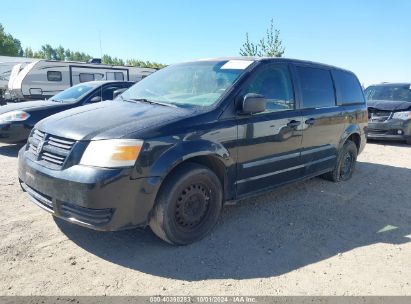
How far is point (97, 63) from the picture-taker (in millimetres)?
18844

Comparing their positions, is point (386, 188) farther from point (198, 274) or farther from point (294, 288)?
point (198, 274)

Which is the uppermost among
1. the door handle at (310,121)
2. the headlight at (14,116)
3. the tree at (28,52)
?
the tree at (28,52)

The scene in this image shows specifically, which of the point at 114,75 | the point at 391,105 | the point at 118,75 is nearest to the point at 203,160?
the point at 391,105

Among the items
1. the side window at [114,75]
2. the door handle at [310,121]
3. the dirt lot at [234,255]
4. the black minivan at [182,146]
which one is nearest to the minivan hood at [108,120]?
the black minivan at [182,146]

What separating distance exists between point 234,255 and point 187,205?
2.05 feet

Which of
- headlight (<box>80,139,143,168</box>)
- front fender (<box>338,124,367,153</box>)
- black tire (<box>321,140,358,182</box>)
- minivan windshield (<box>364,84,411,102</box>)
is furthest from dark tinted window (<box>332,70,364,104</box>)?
minivan windshield (<box>364,84,411,102</box>)

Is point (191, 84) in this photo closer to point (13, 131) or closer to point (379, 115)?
point (13, 131)

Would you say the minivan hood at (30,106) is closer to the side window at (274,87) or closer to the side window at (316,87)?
the side window at (274,87)

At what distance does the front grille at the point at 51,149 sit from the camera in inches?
122

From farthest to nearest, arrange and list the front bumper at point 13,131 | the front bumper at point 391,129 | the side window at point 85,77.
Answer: the side window at point 85,77 < the front bumper at point 391,129 < the front bumper at point 13,131

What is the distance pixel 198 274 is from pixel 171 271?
0.23m

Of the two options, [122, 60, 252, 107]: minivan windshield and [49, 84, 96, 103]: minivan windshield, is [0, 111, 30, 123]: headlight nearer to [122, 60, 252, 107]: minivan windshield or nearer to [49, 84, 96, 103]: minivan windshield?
[49, 84, 96, 103]: minivan windshield

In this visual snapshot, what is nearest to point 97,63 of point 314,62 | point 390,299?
point 314,62

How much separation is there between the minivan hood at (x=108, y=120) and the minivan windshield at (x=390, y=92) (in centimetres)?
952
